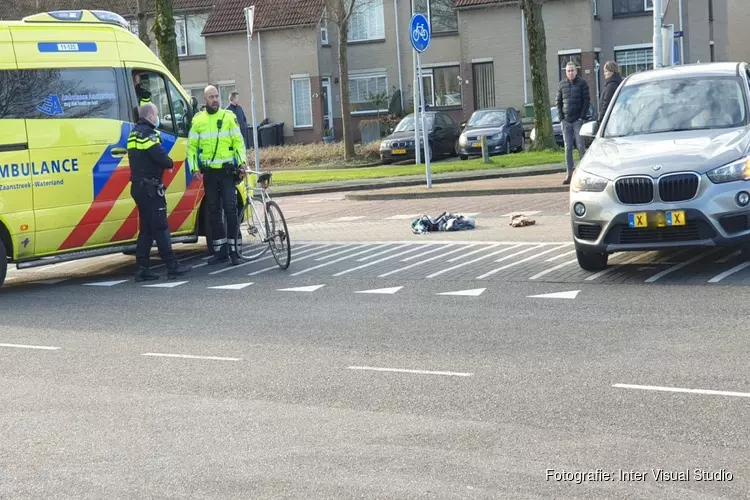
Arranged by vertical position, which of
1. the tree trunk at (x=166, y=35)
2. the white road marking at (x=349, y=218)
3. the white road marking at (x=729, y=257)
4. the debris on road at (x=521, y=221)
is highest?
the tree trunk at (x=166, y=35)

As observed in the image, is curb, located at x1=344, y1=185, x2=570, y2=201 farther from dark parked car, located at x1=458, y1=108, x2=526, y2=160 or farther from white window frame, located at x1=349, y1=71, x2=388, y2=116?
white window frame, located at x1=349, y1=71, x2=388, y2=116

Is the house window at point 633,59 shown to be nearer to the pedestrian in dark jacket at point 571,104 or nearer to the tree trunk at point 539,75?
the tree trunk at point 539,75

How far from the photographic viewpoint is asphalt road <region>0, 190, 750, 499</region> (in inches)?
229

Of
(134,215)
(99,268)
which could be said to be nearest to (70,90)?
(134,215)

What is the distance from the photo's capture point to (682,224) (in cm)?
1074

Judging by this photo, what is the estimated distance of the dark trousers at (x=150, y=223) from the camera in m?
13.4

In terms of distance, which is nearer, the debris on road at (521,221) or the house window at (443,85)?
the debris on road at (521,221)

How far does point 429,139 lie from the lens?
126ft

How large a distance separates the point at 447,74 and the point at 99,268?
35975 millimetres

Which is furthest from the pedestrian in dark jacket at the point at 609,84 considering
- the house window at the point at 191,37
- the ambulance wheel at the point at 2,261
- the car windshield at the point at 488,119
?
the house window at the point at 191,37

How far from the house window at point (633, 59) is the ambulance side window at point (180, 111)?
34.8 metres

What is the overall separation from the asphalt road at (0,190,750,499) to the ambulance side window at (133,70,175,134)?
9.41 ft

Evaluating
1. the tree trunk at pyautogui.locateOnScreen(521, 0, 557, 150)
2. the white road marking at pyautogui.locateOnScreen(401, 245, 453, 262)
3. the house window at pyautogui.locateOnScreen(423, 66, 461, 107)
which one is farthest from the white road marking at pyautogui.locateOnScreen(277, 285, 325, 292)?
the house window at pyautogui.locateOnScreen(423, 66, 461, 107)

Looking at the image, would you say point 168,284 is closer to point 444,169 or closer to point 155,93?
point 155,93
